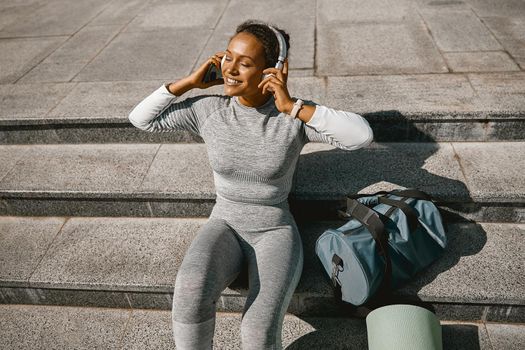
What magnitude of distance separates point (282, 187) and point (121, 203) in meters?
1.46

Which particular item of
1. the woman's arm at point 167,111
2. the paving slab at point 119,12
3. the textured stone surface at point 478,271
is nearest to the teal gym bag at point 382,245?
the textured stone surface at point 478,271

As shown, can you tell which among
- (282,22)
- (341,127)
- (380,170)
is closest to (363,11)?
(282,22)

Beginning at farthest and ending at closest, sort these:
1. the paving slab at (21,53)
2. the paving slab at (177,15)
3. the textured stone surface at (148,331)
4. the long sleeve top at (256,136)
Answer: the paving slab at (177,15), the paving slab at (21,53), the textured stone surface at (148,331), the long sleeve top at (256,136)

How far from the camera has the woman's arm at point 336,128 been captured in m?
Result: 2.22

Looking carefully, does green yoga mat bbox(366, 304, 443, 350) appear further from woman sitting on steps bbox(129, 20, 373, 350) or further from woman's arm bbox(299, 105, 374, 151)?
woman's arm bbox(299, 105, 374, 151)

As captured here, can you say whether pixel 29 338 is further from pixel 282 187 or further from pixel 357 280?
pixel 357 280

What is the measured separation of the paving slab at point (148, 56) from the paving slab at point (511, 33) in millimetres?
3284

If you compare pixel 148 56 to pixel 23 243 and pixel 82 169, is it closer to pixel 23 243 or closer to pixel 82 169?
pixel 82 169

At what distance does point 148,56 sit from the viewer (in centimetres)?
451

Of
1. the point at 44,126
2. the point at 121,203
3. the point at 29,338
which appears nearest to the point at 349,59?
the point at 121,203

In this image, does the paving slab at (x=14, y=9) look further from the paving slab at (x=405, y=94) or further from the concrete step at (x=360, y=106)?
the paving slab at (x=405, y=94)

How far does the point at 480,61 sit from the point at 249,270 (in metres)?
3.11

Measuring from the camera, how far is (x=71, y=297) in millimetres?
2893

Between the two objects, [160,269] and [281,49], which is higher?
[281,49]
